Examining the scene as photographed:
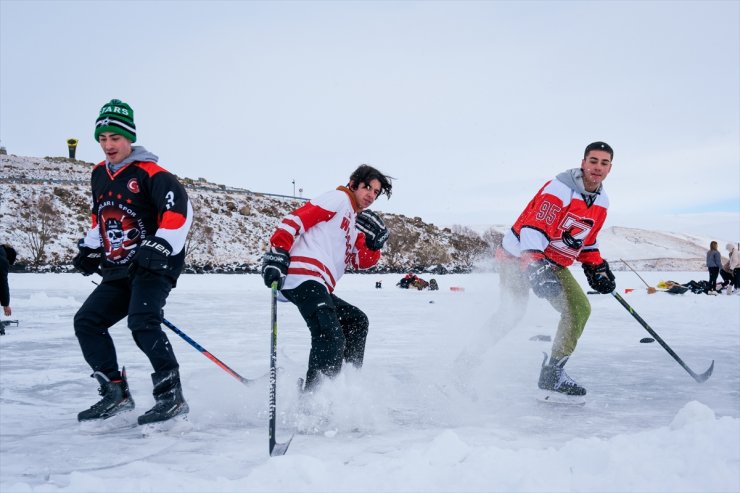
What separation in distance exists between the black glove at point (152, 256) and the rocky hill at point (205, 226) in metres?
21.1

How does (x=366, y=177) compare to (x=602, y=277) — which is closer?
(x=366, y=177)

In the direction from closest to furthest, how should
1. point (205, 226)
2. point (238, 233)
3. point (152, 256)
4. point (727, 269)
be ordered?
point (152, 256), point (727, 269), point (205, 226), point (238, 233)

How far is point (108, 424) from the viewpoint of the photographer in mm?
2879

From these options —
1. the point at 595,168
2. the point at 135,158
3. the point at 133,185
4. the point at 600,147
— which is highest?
the point at 600,147

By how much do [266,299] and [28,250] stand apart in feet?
73.1

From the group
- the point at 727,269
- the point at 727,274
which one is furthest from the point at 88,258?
the point at 727,274

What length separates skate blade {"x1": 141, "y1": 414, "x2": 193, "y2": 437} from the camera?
2750 mm

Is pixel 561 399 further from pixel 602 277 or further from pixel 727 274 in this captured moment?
pixel 727 274

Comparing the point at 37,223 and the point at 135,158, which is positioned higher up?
the point at 37,223

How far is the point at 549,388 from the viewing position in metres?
3.76

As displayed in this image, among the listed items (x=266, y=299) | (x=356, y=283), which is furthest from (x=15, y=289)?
(x=356, y=283)

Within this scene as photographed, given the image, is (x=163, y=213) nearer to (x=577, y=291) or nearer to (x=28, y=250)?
(x=577, y=291)

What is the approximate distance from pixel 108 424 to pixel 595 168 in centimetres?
318

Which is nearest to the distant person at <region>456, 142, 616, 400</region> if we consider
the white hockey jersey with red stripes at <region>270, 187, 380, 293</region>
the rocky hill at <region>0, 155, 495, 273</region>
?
the white hockey jersey with red stripes at <region>270, 187, 380, 293</region>
